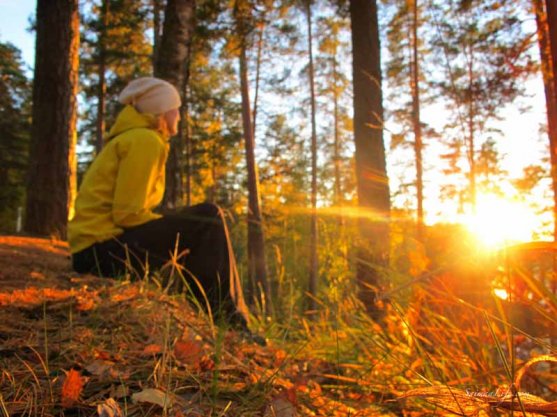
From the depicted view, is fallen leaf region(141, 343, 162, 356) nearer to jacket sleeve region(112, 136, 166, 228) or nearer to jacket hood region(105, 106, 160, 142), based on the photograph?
jacket sleeve region(112, 136, 166, 228)

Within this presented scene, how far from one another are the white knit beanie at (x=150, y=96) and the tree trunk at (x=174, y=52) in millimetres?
2691

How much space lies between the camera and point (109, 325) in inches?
60.1

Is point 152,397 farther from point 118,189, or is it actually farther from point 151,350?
point 118,189

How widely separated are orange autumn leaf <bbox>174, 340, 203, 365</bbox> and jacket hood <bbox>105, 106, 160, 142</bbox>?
1846 mm

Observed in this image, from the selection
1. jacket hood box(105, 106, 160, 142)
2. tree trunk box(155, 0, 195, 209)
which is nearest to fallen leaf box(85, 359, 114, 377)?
jacket hood box(105, 106, 160, 142)

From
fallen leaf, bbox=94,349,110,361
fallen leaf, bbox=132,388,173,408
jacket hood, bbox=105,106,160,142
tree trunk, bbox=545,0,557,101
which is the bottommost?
fallen leaf, bbox=132,388,173,408

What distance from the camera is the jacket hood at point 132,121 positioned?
2.79 metres

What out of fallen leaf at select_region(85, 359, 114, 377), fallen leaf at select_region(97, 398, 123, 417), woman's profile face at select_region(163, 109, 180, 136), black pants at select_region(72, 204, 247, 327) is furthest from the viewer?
woman's profile face at select_region(163, 109, 180, 136)

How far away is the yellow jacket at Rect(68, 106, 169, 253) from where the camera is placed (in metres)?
2.55

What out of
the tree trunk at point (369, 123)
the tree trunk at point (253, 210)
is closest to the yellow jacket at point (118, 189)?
the tree trunk at point (369, 123)

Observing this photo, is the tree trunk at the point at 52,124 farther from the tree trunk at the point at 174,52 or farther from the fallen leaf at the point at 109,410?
the fallen leaf at the point at 109,410

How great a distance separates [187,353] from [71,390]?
42cm

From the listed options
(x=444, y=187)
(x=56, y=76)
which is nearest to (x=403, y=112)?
(x=444, y=187)

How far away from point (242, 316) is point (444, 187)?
19.3 meters
